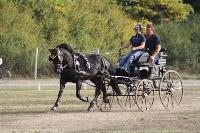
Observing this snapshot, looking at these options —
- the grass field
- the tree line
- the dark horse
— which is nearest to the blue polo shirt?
the dark horse

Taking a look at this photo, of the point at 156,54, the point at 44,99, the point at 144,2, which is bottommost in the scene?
the point at 44,99

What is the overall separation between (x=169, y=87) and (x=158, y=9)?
36.2m

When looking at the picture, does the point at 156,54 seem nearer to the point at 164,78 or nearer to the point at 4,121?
the point at 164,78

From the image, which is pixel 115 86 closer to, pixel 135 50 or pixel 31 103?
pixel 135 50

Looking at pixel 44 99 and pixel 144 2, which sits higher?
pixel 144 2

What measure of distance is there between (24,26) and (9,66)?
2934 mm

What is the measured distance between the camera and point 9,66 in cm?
3959

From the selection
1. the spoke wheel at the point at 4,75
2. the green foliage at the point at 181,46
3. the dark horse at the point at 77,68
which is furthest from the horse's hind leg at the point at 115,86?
the green foliage at the point at 181,46

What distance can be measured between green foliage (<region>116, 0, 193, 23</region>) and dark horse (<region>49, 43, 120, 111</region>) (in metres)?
34.9

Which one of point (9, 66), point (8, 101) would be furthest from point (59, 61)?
point (9, 66)

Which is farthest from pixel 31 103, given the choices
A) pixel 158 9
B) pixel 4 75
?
pixel 158 9

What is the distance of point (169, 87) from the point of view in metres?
21.8

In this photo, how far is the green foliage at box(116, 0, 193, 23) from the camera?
56344mm

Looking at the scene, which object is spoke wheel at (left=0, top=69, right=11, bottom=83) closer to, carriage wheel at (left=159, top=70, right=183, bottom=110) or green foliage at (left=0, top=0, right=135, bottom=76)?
green foliage at (left=0, top=0, right=135, bottom=76)
